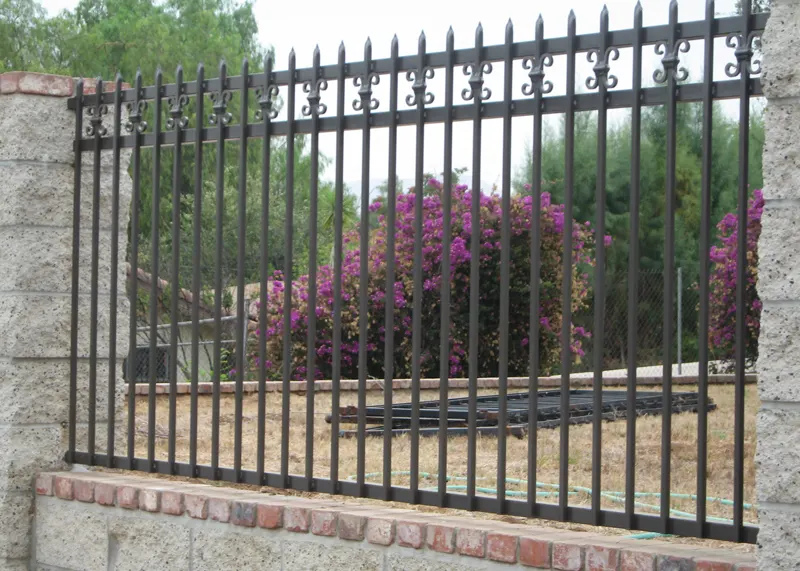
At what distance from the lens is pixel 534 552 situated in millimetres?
3920

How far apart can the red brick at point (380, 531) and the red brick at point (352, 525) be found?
0.09 ft

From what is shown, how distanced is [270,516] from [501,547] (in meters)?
1.08

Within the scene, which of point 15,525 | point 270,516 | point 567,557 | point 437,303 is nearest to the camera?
point 567,557

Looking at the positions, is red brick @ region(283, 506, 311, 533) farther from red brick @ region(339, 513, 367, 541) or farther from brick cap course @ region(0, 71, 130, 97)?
brick cap course @ region(0, 71, 130, 97)

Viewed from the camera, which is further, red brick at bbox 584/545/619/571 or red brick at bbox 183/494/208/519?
red brick at bbox 183/494/208/519

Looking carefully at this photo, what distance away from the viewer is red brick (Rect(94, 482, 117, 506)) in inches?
205

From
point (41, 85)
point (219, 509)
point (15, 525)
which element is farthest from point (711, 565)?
point (41, 85)

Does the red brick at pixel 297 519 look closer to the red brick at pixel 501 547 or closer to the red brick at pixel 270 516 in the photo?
the red brick at pixel 270 516

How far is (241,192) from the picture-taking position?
495 centimetres

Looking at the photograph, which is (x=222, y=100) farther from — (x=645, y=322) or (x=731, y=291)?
(x=645, y=322)

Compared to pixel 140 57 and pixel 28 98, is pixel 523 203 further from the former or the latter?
pixel 140 57

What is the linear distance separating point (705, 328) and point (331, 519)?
1641 millimetres

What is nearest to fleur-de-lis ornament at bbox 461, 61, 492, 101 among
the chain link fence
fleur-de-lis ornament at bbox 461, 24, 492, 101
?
fleur-de-lis ornament at bbox 461, 24, 492, 101

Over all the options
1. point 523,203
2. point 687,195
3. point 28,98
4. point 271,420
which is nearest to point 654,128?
point 687,195
